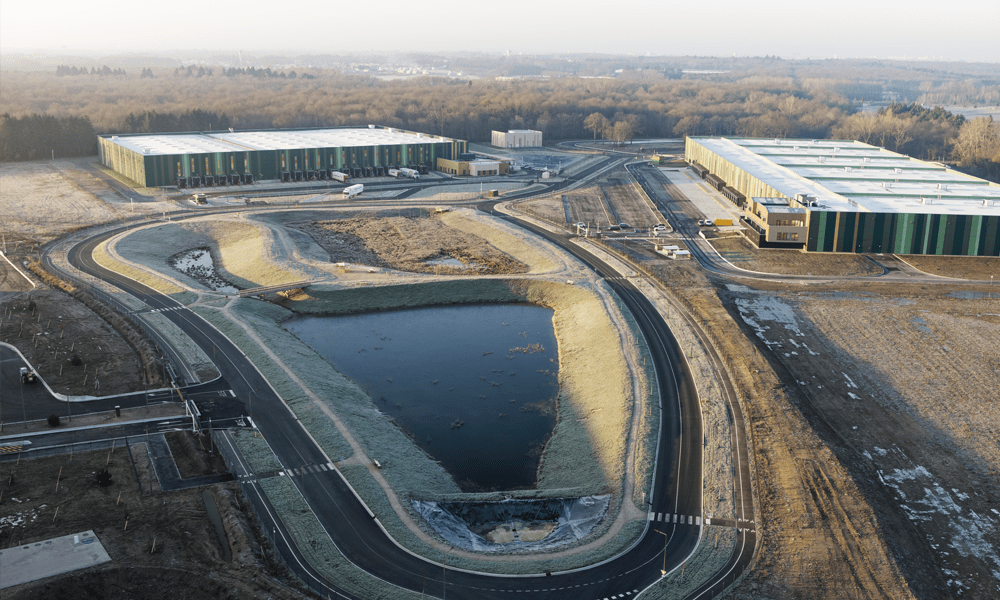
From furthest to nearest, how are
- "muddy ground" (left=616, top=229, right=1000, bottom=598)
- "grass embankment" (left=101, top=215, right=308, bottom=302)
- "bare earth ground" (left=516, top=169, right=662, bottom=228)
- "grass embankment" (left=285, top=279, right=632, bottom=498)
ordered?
1. "bare earth ground" (left=516, top=169, right=662, bottom=228)
2. "grass embankment" (left=101, top=215, right=308, bottom=302)
3. "grass embankment" (left=285, top=279, right=632, bottom=498)
4. "muddy ground" (left=616, top=229, right=1000, bottom=598)

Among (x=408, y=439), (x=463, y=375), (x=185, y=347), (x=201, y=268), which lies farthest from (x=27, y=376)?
(x=201, y=268)

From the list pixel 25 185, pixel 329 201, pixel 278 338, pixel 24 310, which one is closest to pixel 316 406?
pixel 278 338

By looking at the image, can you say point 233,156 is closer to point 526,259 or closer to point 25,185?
point 25,185

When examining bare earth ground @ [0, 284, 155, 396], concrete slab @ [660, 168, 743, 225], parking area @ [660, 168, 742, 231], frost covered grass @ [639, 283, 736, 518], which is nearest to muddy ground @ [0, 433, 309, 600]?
bare earth ground @ [0, 284, 155, 396]

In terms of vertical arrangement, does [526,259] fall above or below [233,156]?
below

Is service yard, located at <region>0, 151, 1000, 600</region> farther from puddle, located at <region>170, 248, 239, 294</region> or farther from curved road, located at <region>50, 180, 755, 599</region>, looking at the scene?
puddle, located at <region>170, 248, 239, 294</region>

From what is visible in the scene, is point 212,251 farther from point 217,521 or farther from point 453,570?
point 453,570

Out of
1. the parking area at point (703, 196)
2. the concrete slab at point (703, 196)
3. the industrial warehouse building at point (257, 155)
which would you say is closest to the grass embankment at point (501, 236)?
the parking area at point (703, 196)
